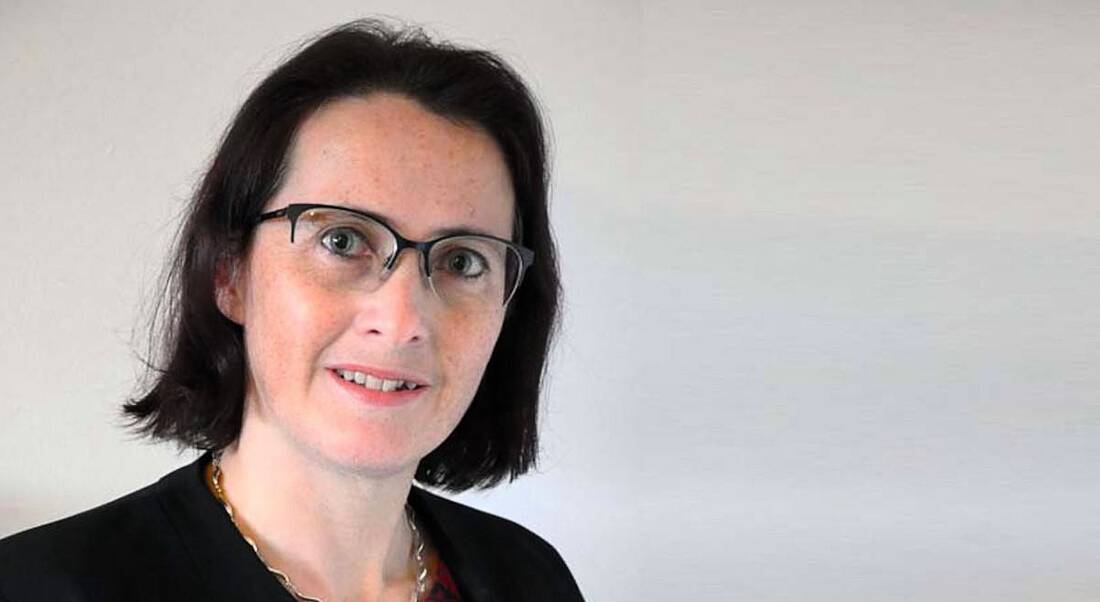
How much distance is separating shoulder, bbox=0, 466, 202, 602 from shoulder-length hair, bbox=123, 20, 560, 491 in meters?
0.16

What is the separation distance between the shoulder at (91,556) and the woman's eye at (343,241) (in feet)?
1.15

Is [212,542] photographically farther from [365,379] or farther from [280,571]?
[365,379]

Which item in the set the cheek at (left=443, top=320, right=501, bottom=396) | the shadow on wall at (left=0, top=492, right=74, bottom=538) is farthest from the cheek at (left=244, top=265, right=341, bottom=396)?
the shadow on wall at (left=0, top=492, right=74, bottom=538)

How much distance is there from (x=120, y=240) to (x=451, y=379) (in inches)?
35.7

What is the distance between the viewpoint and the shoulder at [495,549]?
152 cm

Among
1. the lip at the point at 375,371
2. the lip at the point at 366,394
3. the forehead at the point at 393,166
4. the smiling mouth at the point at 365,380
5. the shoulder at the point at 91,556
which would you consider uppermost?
the forehead at the point at 393,166

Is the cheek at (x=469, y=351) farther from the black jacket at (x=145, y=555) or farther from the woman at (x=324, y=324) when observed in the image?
the black jacket at (x=145, y=555)

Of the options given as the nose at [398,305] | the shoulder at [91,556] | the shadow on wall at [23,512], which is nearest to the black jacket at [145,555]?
the shoulder at [91,556]

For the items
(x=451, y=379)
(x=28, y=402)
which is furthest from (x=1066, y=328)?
(x=28, y=402)

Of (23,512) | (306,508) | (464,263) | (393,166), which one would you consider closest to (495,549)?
(306,508)

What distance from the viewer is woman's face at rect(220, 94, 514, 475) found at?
48.8 inches

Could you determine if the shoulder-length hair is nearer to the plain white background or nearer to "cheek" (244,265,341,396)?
"cheek" (244,265,341,396)

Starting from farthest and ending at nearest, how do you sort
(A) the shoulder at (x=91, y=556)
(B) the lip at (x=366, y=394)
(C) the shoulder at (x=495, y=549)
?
(C) the shoulder at (x=495, y=549) < (B) the lip at (x=366, y=394) < (A) the shoulder at (x=91, y=556)

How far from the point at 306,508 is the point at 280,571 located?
0.08m
